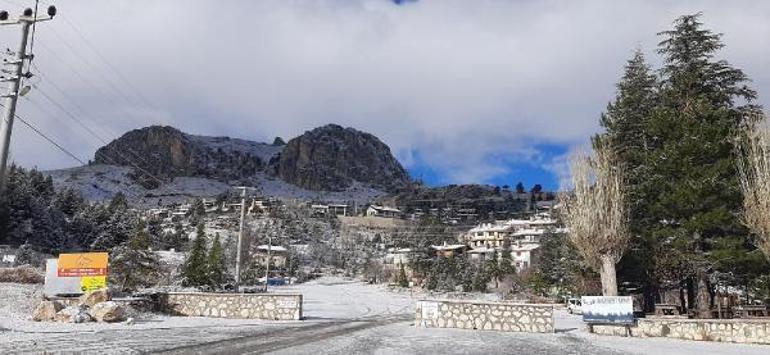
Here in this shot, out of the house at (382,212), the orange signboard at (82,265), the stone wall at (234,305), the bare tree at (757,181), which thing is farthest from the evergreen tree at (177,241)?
the bare tree at (757,181)

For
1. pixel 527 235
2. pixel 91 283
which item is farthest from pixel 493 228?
pixel 91 283

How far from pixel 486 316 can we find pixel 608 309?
4088 millimetres

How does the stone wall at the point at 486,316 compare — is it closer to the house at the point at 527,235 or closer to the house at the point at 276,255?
the house at the point at 276,255

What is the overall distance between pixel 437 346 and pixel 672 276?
54.3 ft

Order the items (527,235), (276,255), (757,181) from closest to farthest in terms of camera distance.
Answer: (757,181)
(276,255)
(527,235)

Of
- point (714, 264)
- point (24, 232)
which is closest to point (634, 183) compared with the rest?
point (714, 264)

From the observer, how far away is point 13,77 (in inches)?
512

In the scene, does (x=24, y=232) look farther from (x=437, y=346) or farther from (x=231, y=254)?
(x=437, y=346)

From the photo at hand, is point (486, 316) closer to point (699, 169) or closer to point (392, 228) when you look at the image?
point (699, 169)

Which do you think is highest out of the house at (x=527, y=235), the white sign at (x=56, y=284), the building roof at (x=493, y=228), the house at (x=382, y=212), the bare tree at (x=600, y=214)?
the house at (x=382, y=212)

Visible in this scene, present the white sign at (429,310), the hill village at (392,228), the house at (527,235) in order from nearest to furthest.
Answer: the white sign at (429,310), the hill village at (392,228), the house at (527,235)

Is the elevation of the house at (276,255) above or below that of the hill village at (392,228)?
below

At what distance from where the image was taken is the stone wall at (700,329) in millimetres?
17719

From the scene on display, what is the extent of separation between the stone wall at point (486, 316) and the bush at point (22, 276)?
678 inches
